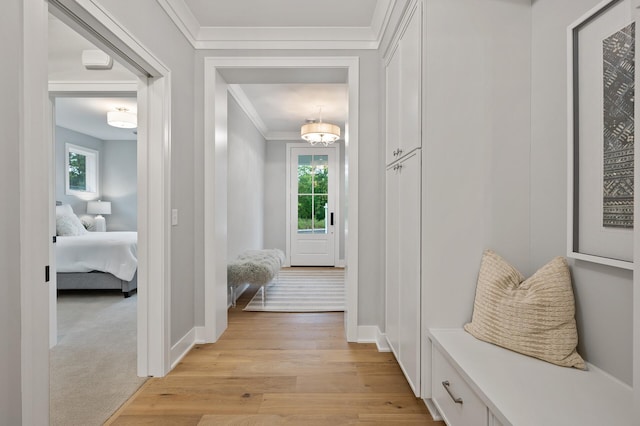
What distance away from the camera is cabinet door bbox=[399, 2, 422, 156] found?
1725mm

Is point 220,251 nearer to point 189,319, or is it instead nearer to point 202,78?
point 189,319

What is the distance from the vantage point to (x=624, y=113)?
3.81 ft

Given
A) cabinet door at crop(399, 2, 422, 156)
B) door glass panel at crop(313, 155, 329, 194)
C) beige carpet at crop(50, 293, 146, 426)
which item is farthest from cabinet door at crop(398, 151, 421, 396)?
door glass panel at crop(313, 155, 329, 194)

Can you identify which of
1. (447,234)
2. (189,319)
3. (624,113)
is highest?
(624,113)

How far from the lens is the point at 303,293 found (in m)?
4.46

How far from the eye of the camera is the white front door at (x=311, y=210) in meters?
6.63

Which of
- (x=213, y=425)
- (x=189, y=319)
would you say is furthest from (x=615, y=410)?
(x=189, y=319)

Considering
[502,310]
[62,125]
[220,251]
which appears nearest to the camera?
[502,310]

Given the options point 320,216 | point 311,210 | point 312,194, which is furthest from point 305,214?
point 312,194

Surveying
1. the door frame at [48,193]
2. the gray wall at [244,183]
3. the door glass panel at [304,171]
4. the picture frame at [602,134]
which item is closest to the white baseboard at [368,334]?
the door frame at [48,193]

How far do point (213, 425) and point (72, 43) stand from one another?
120 inches

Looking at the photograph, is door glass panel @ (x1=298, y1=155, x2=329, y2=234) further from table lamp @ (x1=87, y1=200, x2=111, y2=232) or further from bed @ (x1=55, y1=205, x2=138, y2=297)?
table lamp @ (x1=87, y1=200, x2=111, y2=232)

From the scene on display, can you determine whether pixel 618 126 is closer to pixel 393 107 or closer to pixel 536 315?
pixel 536 315

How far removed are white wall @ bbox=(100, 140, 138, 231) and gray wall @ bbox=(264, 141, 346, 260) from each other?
296 centimetres
